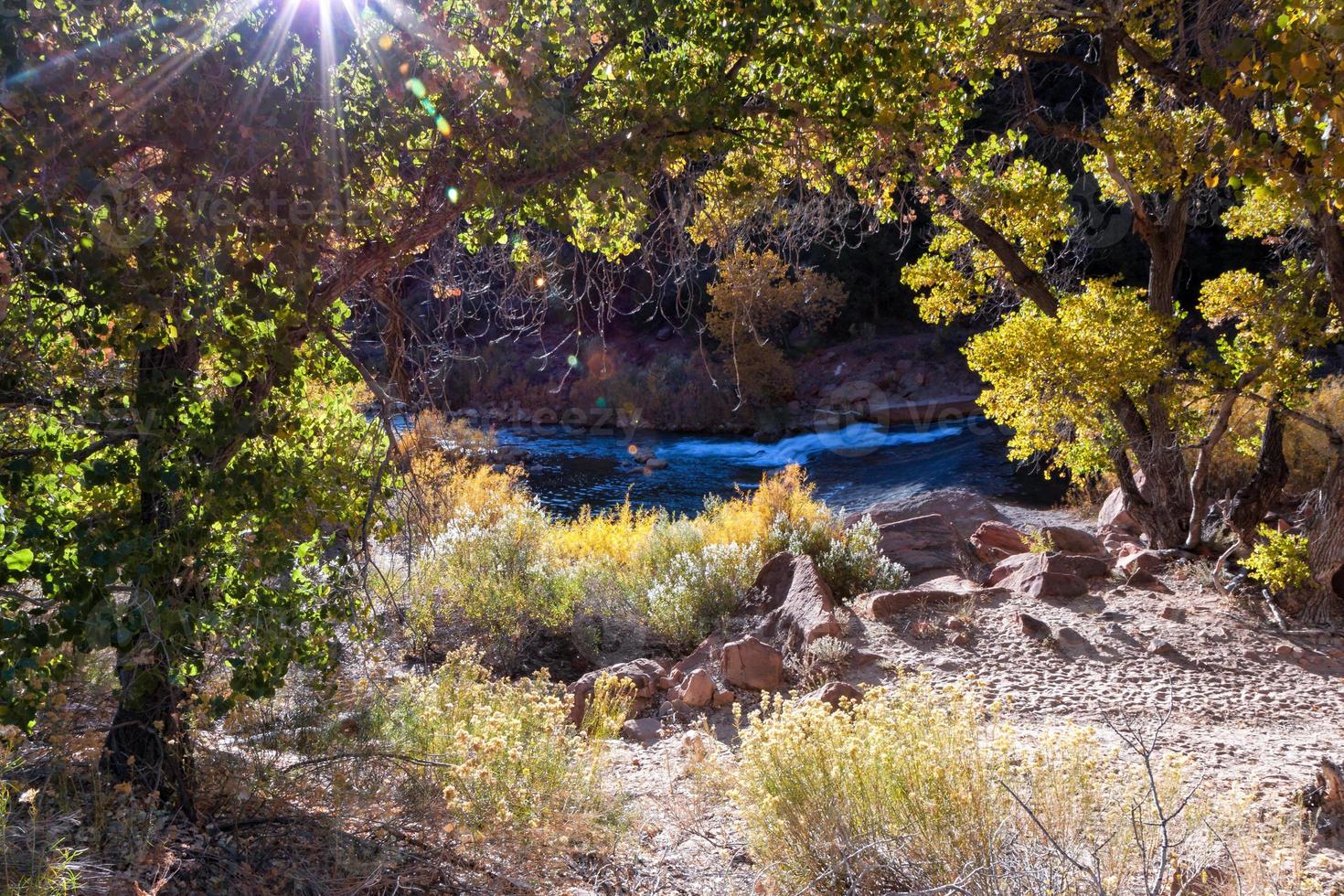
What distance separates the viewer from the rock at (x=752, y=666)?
5.38 m

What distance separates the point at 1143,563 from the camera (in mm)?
7098

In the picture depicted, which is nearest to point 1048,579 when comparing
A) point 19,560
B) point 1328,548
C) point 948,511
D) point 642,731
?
A: point 1328,548

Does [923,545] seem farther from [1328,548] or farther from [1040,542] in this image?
[1328,548]

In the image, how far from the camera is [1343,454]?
578 cm

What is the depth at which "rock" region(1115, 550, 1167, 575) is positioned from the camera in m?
7.04

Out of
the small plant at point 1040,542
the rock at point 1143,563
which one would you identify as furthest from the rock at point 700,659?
the small plant at point 1040,542

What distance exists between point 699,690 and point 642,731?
467 mm

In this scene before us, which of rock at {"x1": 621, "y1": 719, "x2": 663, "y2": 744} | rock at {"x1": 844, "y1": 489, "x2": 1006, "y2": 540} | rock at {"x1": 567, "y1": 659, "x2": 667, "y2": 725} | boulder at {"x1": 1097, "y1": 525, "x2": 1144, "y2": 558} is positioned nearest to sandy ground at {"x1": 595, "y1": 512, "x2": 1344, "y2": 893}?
rock at {"x1": 621, "y1": 719, "x2": 663, "y2": 744}

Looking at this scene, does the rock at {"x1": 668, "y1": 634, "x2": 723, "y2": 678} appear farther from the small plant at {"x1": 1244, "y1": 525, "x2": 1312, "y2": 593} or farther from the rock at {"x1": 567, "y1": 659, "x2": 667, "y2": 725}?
the small plant at {"x1": 1244, "y1": 525, "x2": 1312, "y2": 593}

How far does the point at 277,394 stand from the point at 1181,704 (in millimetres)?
4850

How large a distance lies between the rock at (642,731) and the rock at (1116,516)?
6.57m

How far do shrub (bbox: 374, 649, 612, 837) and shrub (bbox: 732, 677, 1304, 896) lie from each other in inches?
27.3

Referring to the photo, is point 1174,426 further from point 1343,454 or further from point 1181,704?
point 1181,704

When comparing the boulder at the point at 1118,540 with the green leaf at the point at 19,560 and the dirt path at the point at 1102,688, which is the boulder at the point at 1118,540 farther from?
the green leaf at the point at 19,560
